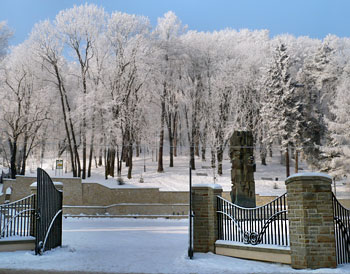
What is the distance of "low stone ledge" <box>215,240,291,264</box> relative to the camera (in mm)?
8070

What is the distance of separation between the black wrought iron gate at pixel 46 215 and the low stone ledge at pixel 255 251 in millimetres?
4535

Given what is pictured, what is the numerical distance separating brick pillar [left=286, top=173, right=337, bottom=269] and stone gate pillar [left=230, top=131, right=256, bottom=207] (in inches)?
428

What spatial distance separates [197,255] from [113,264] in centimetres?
217

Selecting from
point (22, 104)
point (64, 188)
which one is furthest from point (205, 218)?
point (22, 104)

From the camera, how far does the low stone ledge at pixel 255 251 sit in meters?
8.07

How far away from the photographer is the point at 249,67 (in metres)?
38.7

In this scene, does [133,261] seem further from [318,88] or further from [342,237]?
[318,88]

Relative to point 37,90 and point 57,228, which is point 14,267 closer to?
point 57,228

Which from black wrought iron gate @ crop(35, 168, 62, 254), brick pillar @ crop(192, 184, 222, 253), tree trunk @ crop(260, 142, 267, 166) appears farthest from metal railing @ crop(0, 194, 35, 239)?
tree trunk @ crop(260, 142, 267, 166)

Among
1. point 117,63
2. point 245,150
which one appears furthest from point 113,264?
point 117,63

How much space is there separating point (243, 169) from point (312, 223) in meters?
11.3

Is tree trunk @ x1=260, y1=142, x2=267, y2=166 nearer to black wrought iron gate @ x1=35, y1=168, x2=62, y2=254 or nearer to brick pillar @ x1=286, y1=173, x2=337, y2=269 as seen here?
black wrought iron gate @ x1=35, y1=168, x2=62, y2=254

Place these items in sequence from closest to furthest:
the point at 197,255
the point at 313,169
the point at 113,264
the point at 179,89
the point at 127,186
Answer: the point at 113,264 → the point at 197,255 → the point at 127,186 → the point at 313,169 → the point at 179,89

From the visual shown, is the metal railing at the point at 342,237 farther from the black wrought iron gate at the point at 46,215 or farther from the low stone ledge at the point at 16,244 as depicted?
the low stone ledge at the point at 16,244
